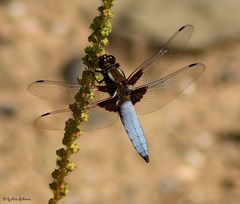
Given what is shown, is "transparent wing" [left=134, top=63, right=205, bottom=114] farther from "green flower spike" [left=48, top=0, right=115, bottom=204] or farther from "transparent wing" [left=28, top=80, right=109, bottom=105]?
"green flower spike" [left=48, top=0, right=115, bottom=204]

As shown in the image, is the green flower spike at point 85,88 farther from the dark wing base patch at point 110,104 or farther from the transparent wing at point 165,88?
the transparent wing at point 165,88

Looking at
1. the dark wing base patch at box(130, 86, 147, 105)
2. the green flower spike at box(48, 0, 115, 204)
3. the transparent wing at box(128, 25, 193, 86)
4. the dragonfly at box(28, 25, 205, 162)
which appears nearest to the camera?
the green flower spike at box(48, 0, 115, 204)

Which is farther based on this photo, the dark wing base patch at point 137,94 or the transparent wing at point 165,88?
the transparent wing at point 165,88

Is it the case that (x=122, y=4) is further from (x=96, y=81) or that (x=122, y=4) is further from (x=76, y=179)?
(x=96, y=81)

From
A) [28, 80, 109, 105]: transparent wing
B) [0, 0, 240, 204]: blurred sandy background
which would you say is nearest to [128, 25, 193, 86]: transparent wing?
[28, 80, 109, 105]: transparent wing

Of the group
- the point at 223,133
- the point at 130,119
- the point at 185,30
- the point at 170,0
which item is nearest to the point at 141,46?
the point at 170,0

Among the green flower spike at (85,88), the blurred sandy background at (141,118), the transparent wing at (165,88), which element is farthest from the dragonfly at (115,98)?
the blurred sandy background at (141,118)

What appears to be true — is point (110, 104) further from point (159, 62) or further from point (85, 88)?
point (85, 88)
